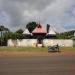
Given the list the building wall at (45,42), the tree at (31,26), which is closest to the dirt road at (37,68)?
the building wall at (45,42)

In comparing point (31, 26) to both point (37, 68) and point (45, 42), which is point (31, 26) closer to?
point (45, 42)

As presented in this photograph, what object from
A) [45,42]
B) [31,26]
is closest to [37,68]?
[45,42]

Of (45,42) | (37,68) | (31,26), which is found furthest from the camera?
(31,26)

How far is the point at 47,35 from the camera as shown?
70500 millimetres

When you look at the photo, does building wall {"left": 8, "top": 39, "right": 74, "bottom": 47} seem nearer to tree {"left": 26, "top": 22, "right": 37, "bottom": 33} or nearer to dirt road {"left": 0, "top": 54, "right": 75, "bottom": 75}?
dirt road {"left": 0, "top": 54, "right": 75, "bottom": 75}

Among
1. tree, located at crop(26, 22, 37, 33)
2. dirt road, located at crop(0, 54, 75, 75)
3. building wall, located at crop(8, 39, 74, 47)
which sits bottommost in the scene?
dirt road, located at crop(0, 54, 75, 75)

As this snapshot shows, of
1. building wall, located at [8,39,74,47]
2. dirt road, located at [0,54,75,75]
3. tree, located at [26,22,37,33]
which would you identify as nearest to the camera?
dirt road, located at [0,54,75,75]

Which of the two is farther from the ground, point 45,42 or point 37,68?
point 45,42

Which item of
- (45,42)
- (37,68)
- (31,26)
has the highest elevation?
(31,26)

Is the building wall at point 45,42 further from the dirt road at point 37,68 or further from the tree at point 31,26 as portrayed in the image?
the tree at point 31,26

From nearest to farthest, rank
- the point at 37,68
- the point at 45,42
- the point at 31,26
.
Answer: the point at 37,68 < the point at 45,42 < the point at 31,26

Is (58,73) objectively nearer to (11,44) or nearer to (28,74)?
(28,74)

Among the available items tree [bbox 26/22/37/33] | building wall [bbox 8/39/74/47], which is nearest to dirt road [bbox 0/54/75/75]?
building wall [bbox 8/39/74/47]

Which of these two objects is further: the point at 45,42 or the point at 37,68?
the point at 45,42
